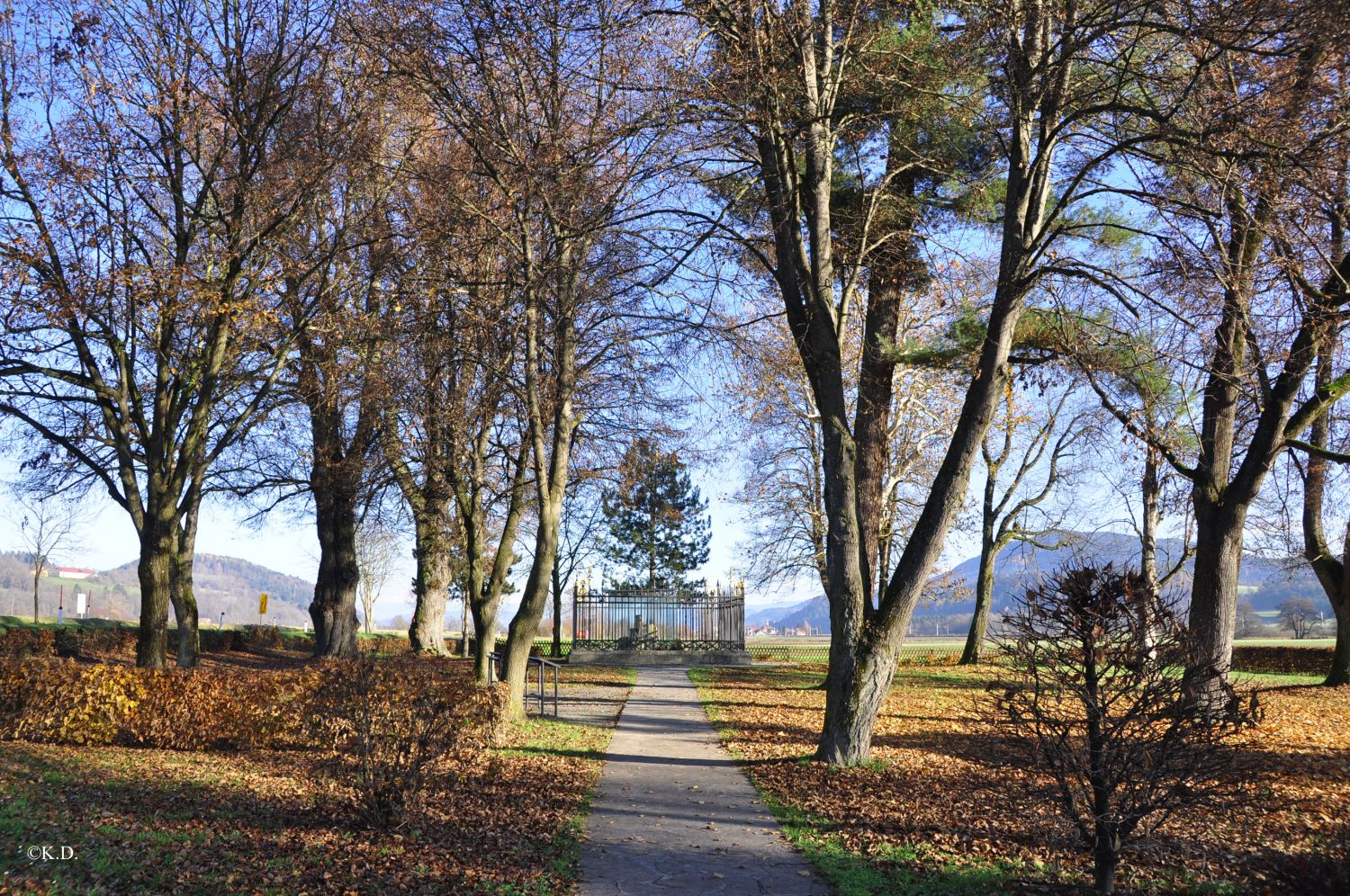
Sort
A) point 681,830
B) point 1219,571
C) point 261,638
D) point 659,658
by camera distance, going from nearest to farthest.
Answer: point 681,830
point 1219,571
point 659,658
point 261,638

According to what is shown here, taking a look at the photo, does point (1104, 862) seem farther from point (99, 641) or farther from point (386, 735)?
point (99, 641)

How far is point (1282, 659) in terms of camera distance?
26609mm

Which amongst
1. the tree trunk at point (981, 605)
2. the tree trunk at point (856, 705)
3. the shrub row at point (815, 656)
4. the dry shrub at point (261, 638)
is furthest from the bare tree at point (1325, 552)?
the dry shrub at point (261, 638)

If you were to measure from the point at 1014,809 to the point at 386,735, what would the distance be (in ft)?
17.1

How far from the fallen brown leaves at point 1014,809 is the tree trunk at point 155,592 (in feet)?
26.4

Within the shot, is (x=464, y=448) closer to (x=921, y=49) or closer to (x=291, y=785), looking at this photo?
(x=291, y=785)

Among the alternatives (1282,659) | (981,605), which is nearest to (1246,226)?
(981,605)

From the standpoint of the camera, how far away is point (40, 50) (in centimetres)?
1290

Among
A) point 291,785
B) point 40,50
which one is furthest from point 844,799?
point 40,50

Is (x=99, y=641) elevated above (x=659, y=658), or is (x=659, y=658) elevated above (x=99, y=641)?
(x=99, y=641)

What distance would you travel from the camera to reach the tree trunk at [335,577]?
20734mm

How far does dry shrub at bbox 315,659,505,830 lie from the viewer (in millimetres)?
6918

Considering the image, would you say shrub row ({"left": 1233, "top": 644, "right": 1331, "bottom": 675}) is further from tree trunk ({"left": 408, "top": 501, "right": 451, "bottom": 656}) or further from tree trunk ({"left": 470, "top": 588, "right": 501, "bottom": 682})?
tree trunk ({"left": 408, "top": 501, "right": 451, "bottom": 656})

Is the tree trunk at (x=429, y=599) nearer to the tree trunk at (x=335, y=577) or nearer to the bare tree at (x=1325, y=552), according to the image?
the tree trunk at (x=335, y=577)
